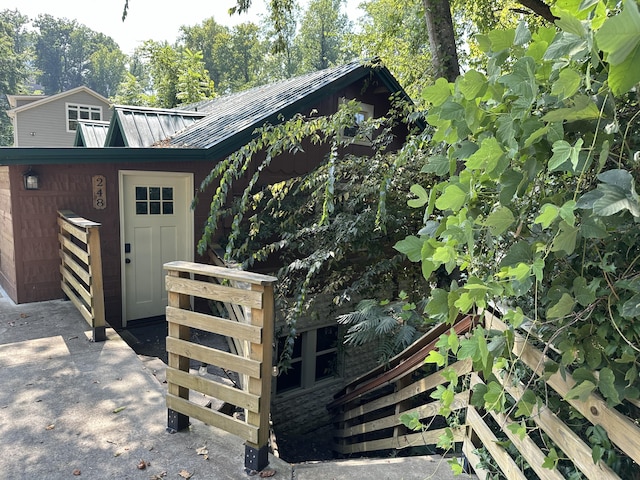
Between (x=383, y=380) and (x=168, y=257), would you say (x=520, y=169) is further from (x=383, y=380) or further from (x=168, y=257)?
(x=168, y=257)

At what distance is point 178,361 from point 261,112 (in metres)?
4.58

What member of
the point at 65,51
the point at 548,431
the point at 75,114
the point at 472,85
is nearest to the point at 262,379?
the point at 548,431

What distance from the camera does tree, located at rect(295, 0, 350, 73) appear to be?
108 ft

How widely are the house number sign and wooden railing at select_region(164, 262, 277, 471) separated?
333cm

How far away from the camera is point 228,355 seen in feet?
8.57

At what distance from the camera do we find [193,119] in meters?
8.18

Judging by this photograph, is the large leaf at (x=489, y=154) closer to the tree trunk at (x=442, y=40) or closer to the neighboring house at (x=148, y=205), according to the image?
the tree trunk at (x=442, y=40)

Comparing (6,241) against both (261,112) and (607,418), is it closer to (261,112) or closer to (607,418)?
(261,112)

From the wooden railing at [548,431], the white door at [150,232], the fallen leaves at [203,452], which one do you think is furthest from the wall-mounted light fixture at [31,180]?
the wooden railing at [548,431]

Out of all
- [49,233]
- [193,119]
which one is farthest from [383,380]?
[193,119]

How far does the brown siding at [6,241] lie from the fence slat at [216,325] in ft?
12.6

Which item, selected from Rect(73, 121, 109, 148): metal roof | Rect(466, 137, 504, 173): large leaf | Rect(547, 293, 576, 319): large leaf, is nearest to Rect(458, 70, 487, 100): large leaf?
Rect(466, 137, 504, 173): large leaf

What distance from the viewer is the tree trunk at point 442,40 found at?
5281mm

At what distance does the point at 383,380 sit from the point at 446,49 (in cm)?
407
